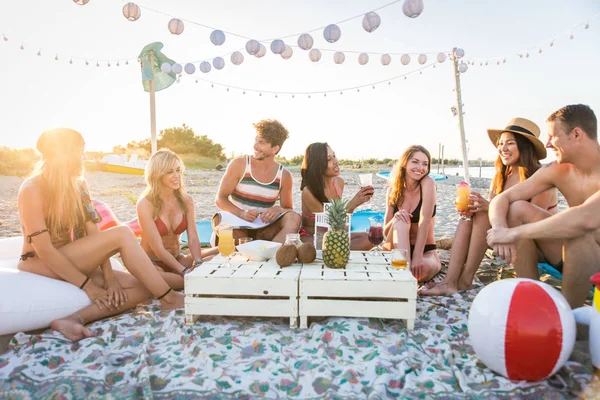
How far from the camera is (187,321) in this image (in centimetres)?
287

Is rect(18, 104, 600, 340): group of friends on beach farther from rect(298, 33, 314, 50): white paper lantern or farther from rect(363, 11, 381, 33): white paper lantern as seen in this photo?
rect(298, 33, 314, 50): white paper lantern

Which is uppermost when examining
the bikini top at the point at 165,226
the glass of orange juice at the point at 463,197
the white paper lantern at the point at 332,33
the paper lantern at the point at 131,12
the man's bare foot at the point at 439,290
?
the paper lantern at the point at 131,12

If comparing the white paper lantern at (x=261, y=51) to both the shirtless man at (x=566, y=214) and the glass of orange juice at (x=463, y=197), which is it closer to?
the glass of orange juice at (x=463, y=197)

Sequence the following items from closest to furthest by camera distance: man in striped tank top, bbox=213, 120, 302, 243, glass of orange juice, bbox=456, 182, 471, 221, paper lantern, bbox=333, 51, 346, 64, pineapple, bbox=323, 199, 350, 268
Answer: pineapple, bbox=323, 199, 350, 268 → glass of orange juice, bbox=456, 182, 471, 221 → man in striped tank top, bbox=213, 120, 302, 243 → paper lantern, bbox=333, 51, 346, 64

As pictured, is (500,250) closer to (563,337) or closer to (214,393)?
(563,337)

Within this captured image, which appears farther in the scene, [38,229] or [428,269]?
[428,269]

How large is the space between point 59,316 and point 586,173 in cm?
369

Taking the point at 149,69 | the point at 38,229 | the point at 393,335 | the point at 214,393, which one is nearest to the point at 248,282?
the point at 214,393

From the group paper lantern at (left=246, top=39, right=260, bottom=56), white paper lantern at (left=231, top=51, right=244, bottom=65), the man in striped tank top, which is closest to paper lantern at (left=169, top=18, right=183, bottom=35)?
paper lantern at (left=246, top=39, right=260, bottom=56)

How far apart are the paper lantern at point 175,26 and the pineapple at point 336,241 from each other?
17.2 ft

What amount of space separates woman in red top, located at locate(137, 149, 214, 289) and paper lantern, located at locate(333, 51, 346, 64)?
5.50 m

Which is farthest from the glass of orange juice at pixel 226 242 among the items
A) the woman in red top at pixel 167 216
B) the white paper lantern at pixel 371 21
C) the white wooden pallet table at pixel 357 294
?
the white paper lantern at pixel 371 21

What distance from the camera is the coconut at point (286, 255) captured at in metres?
2.97

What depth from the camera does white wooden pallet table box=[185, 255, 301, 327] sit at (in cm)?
274
